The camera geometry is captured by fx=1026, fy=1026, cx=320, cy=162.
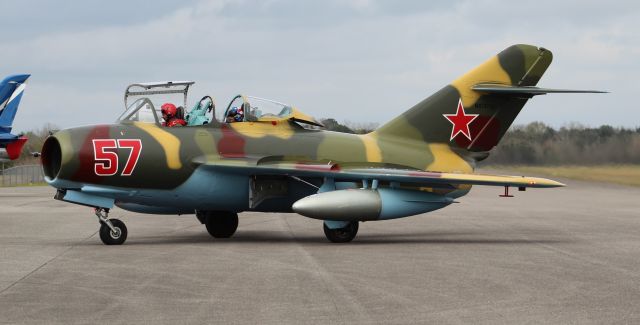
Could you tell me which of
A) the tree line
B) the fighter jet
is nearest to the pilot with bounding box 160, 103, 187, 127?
the tree line

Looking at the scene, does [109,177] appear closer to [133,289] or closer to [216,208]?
[216,208]

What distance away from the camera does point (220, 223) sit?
1905 centimetres

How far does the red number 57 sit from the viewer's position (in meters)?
16.7

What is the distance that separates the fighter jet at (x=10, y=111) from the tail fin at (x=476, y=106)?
32.9 m

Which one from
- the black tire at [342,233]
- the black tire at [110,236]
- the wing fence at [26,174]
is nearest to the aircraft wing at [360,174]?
the black tire at [342,233]

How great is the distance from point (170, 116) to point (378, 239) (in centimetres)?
431

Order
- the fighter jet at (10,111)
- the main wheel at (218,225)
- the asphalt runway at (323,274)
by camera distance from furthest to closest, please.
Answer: the fighter jet at (10,111)
the main wheel at (218,225)
the asphalt runway at (323,274)

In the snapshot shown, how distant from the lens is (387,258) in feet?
47.9

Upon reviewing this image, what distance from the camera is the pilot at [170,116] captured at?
59.0 feet

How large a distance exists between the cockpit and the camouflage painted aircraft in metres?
0.02

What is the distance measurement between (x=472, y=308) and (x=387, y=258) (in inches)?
196

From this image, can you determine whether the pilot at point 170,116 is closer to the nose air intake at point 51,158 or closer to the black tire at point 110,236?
the nose air intake at point 51,158

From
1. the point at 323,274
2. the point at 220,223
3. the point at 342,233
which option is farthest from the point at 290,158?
the point at 323,274

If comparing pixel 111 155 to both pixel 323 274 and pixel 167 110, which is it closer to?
pixel 167 110
